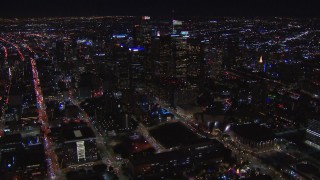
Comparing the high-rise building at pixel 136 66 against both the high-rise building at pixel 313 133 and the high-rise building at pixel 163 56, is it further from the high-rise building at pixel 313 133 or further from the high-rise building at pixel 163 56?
the high-rise building at pixel 313 133

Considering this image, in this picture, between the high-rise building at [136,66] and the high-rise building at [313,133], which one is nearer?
the high-rise building at [313,133]

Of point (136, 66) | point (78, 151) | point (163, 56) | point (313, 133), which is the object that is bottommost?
point (78, 151)

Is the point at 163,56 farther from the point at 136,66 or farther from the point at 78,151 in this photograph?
the point at 78,151

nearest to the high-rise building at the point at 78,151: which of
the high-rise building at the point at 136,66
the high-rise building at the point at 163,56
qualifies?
the high-rise building at the point at 136,66

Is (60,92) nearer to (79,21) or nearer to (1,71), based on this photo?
(1,71)

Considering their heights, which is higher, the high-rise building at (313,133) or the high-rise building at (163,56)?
the high-rise building at (163,56)

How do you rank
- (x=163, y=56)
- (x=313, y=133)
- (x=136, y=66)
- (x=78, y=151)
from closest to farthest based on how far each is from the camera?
(x=78, y=151) → (x=313, y=133) → (x=163, y=56) → (x=136, y=66)

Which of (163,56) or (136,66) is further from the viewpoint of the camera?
(136,66)

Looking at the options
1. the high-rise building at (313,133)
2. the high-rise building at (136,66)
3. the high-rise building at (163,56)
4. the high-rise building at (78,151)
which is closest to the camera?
the high-rise building at (78,151)

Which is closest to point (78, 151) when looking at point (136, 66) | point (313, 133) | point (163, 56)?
point (313, 133)

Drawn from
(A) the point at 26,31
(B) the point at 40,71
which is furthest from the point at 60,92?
(A) the point at 26,31

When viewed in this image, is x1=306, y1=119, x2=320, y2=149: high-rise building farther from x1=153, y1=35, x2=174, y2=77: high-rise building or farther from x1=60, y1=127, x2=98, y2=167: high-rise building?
x1=153, y1=35, x2=174, y2=77: high-rise building
